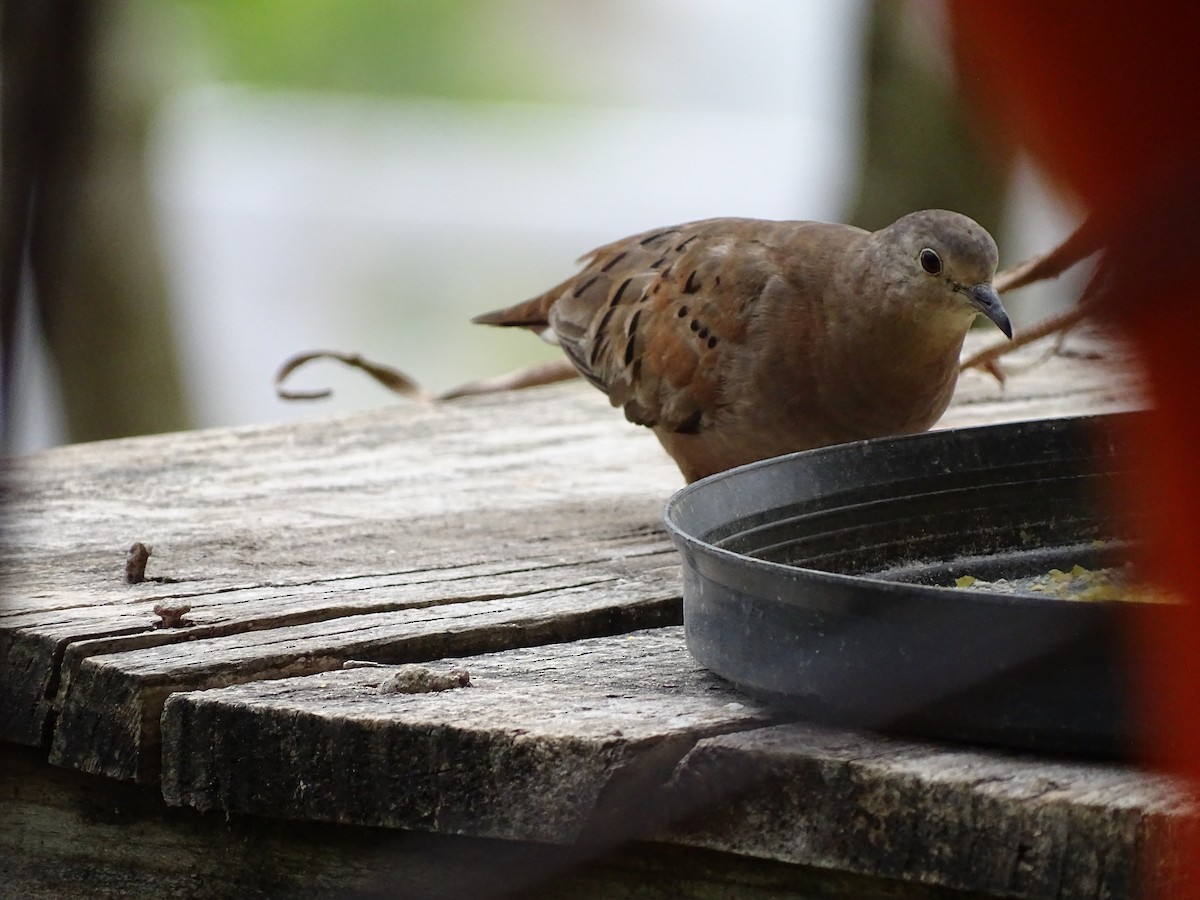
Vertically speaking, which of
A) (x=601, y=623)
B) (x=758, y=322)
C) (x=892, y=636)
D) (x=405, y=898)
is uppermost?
(x=758, y=322)

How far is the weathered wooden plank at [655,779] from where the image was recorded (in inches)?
59.4

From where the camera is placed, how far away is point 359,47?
16.1ft

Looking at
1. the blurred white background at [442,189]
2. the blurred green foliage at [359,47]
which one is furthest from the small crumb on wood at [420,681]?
the blurred white background at [442,189]

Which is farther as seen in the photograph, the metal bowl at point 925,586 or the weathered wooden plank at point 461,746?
the weathered wooden plank at point 461,746

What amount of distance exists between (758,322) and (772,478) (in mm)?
1192

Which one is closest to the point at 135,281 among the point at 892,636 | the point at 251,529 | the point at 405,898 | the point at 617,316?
the point at 617,316

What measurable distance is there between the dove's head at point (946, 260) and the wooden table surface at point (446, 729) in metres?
0.74

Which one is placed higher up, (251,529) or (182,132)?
(182,132)

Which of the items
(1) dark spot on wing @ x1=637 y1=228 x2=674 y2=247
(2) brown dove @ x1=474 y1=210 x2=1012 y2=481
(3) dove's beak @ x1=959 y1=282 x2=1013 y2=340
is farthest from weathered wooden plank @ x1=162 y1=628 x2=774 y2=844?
(1) dark spot on wing @ x1=637 y1=228 x2=674 y2=247

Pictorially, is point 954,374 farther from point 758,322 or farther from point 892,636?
point 892,636

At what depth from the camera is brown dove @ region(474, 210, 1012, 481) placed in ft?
11.1

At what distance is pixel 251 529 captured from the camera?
10.5 ft

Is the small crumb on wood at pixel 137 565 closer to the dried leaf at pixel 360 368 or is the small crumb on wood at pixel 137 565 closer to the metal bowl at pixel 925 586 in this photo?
the metal bowl at pixel 925 586

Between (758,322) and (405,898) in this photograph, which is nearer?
(405,898)
